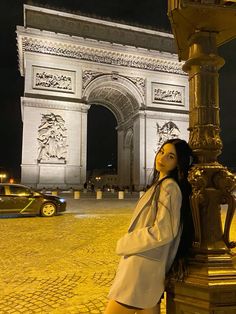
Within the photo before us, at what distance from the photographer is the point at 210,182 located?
2.16 meters

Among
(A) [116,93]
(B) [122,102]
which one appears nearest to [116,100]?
(B) [122,102]

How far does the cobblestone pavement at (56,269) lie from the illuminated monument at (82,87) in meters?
15.8

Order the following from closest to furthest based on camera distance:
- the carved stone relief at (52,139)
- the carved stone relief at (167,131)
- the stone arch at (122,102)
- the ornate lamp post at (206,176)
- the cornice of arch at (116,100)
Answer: the ornate lamp post at (206,176) < the carved stone relief at (52,139) < the stone arch at (122,102) < the carved stone relief at (167,131) < the cornice of arch at (116,100)

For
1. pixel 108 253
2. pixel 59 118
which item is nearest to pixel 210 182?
pixel 108 253

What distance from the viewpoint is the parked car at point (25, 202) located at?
1109cm

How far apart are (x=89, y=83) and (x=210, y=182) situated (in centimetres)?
2452

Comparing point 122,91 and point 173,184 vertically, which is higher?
point 122,91

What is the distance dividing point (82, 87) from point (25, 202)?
15747 millimetres

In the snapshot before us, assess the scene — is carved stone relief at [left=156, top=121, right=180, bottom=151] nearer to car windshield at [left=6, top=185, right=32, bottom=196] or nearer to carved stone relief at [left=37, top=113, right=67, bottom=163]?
carved stone relief at [left=37, top=113, right=67, bottom=163]

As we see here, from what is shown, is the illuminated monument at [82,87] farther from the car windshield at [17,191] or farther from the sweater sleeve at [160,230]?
the sweater sleeve at [160,230]

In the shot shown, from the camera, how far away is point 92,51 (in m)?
26.1

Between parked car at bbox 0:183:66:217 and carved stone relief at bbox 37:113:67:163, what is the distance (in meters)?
11.8

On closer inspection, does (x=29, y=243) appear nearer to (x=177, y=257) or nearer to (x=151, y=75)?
(x=177, y=257)

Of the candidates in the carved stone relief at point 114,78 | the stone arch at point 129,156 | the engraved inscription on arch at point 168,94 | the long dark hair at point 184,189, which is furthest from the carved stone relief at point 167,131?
the long dark hair at point 184,189
